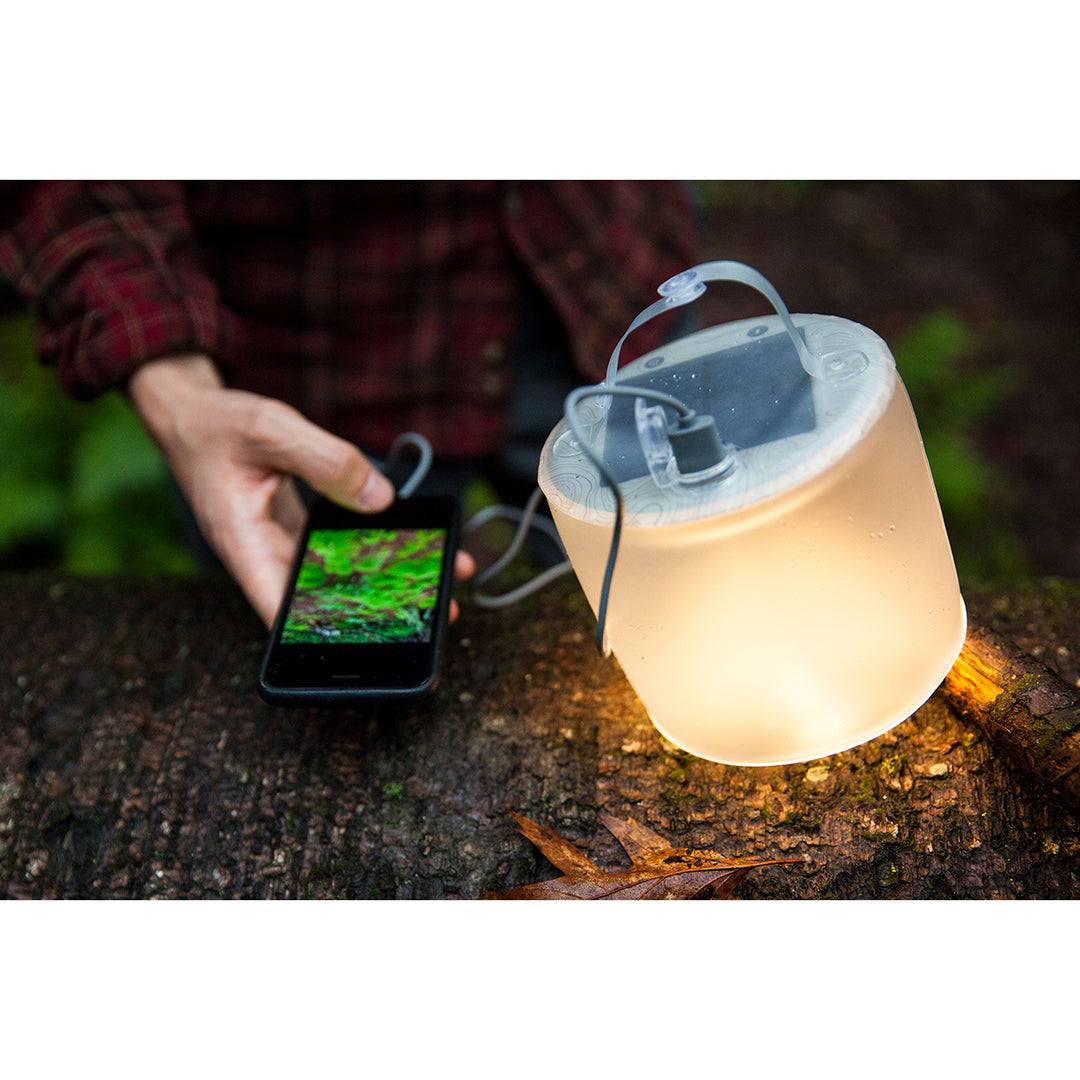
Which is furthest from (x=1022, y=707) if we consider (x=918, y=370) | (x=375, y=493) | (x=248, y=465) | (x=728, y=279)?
(x=918, y=370)

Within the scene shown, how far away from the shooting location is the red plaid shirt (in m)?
2.00

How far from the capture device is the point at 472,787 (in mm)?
1645

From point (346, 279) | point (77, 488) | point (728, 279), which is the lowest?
point (77, 488)

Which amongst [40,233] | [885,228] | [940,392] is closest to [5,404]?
[40,233]

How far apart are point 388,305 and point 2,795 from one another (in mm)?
1522

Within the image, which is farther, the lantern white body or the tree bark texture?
the tree bark texture

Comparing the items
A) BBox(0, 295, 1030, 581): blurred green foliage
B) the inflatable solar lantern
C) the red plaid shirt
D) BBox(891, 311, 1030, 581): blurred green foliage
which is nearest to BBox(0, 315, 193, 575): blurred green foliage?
BBox(0, 295, 1030, 581): blurred green foliage

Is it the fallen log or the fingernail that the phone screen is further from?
the fallen log

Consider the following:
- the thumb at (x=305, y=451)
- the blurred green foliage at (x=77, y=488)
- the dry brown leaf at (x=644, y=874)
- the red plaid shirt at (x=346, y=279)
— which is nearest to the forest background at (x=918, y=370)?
the blurred green foliage at (x=77, y=488)

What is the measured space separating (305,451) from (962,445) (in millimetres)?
3372

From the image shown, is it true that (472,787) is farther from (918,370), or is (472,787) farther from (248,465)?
(918,370)

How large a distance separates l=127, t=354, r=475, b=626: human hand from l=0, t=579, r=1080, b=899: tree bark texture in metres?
0.24

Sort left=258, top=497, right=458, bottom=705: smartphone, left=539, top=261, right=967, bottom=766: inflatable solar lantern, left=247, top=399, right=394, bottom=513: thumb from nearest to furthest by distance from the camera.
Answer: left=539, top=261, right=967, bottom=766: inflatable solar lantern < left=258, top=497, right=458, bottom=705: smartphone < left=247, top=399, right=394, bottom=513: thumb

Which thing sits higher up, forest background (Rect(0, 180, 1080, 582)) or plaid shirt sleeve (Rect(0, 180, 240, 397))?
plaid shirt sleeve (Rect(0, 180, 240, 397))
